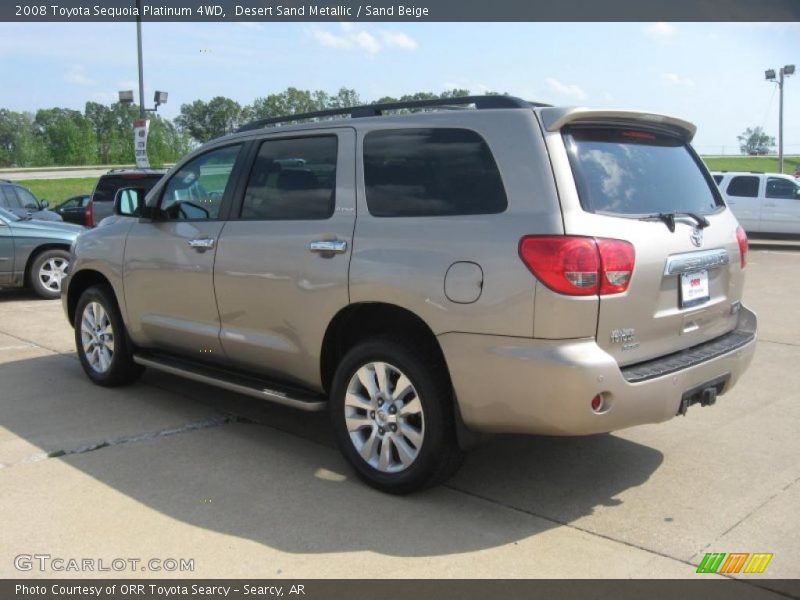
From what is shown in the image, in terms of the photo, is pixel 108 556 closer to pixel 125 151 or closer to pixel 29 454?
pixel 29 454

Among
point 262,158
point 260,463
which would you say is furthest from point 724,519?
point 262,158

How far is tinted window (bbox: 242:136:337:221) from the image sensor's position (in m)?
4.47

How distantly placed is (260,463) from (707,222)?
278 cm

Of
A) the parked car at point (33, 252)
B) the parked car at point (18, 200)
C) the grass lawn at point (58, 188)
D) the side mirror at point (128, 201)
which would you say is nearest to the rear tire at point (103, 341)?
the side mirror at point (128, 201)

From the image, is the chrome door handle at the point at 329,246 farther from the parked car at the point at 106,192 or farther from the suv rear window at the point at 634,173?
the parked car at the point at 106,192

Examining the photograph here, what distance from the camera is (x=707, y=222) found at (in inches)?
160

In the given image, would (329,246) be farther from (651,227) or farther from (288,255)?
(651,227)

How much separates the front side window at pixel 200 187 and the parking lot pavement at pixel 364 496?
140 centimetres

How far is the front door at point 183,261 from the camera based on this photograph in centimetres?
507

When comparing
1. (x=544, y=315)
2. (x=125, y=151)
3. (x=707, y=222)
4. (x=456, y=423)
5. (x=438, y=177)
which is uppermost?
(x=125, y=151)

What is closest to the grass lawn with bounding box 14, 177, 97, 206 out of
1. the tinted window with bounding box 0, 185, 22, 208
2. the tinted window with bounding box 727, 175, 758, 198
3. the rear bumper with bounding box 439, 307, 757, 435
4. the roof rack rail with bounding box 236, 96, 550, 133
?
the tinted window with bounding box 0, 185, 22, 208

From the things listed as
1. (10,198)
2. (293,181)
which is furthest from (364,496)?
(10,198)

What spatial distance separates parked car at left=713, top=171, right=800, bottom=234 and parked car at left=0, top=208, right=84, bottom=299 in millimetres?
14936

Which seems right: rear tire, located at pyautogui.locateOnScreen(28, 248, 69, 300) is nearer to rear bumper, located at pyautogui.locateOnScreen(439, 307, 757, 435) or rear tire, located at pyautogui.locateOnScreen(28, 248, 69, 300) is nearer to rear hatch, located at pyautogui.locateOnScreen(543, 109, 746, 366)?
rear bumper, located at pyautogui.locateOnScreen(439, 307, 757, 435)
